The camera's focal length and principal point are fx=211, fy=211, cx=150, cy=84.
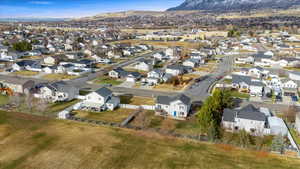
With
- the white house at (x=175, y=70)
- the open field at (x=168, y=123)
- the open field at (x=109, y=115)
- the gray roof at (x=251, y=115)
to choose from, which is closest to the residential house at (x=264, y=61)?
the white house at (x=175, y=70)

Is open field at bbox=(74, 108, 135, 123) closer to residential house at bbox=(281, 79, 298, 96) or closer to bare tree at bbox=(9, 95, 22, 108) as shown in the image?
bare tree at bbox=(9, 95, 22, 108)

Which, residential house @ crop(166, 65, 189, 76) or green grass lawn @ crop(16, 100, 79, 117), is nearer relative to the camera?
green grass lawn @ crop(16, 100, 79, 117)

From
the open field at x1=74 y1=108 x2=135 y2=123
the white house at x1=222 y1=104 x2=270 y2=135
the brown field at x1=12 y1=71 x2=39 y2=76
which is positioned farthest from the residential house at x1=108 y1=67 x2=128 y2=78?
the white house at x1=222 y1=104 x2=270 y2=135

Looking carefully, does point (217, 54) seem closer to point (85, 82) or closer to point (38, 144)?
point (85, 82)

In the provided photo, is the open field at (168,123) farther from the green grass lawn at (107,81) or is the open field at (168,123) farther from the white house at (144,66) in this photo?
the white house at (144,66)

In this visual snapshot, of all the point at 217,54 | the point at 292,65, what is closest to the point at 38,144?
the point at 292,65
